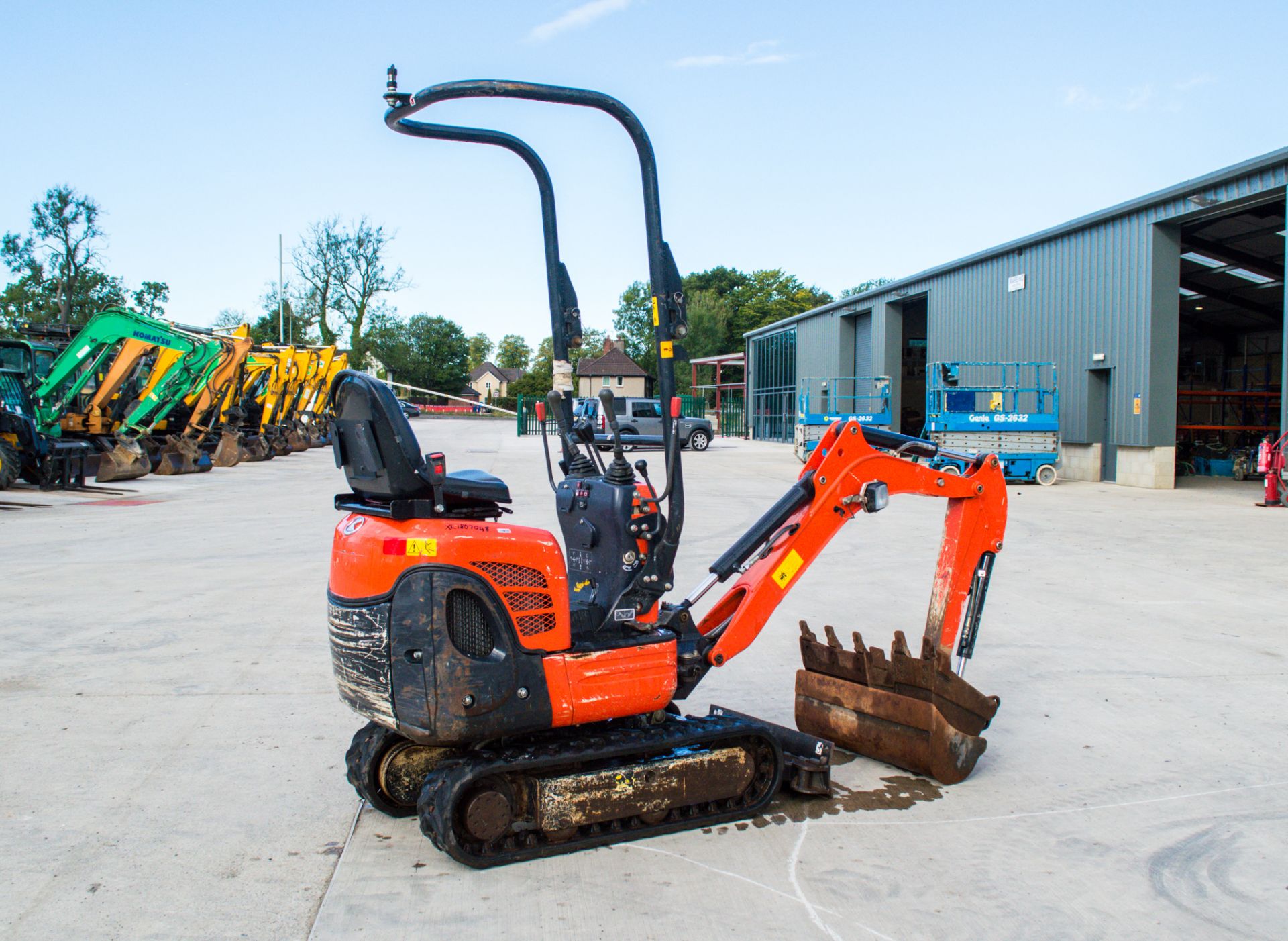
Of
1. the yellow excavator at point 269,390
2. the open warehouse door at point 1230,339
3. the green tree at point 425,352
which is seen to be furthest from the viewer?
the green tree at point 425,352

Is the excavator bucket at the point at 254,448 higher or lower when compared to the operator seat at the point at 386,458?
lower

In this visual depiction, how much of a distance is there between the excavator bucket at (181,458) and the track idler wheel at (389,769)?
1734 centimetres

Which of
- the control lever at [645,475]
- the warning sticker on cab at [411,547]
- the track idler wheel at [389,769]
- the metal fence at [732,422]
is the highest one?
the metal fence at [732,422]

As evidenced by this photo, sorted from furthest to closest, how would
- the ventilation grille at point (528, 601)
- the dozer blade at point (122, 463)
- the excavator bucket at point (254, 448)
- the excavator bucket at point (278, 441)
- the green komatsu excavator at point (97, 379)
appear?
the excavator bucket at point (278, 441) → the excavator bucket at point (254, 448) → the dozer blade at point (122, 463) → the green komatsu excavator at point (97, 379) → the ventilation grille at point (528, 601)

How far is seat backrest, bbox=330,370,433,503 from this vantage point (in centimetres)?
340

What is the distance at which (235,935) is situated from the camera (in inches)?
118

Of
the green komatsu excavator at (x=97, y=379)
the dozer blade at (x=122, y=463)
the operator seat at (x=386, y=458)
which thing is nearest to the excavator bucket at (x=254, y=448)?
the green komatsu excavator at (x=97, y=379)

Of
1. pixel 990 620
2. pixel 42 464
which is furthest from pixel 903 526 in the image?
pixel 42 464

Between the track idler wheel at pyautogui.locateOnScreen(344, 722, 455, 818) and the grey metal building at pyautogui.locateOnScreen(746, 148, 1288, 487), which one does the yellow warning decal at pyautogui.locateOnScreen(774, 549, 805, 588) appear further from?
the grey metal building at pyautogui.locateOnScreen(746, 148, 1288, 487)

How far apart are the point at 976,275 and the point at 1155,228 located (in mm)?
7215

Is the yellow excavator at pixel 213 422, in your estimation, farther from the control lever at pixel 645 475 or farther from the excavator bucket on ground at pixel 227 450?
the control lever at pixel 645 475

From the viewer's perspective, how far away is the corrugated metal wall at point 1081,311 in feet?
62.6

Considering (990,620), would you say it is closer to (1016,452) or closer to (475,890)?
(475,890)

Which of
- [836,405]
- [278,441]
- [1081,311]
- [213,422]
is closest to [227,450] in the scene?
[213,422]
